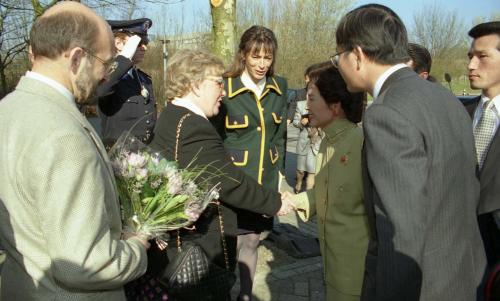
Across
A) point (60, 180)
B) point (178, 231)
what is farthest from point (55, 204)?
point (178, 231)

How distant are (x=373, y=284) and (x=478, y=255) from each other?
0.53 meters

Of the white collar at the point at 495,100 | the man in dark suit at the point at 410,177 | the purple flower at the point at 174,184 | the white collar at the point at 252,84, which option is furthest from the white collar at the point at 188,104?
the white collar at the point at 495,100

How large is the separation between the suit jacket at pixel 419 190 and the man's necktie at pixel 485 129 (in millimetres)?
1209

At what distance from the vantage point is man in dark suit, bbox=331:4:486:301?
160 cm

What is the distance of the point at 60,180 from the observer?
1443 millimetres

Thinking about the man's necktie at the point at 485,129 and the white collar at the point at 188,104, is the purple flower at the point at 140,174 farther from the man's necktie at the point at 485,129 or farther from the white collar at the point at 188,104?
the man's necktie at the point at 485,129

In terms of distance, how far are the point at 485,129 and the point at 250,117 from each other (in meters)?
1.75

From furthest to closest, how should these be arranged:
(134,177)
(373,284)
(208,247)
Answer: (208,247)
(134,177)
(373,284)

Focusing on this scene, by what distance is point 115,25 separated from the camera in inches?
171

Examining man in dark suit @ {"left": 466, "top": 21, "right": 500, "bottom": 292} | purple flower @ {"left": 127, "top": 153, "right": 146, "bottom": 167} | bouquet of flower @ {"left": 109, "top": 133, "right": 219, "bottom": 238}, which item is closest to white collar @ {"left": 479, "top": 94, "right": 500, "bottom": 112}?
man in dark suit @ {"left": 466, "top": 21, "right": 500, "bottom": 292}

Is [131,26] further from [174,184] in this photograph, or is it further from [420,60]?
[420,60]

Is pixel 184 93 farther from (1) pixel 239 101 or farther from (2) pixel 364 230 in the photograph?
(2) pixel 364 230

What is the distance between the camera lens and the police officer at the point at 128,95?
4215 mm

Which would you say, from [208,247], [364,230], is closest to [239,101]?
[208,247]
